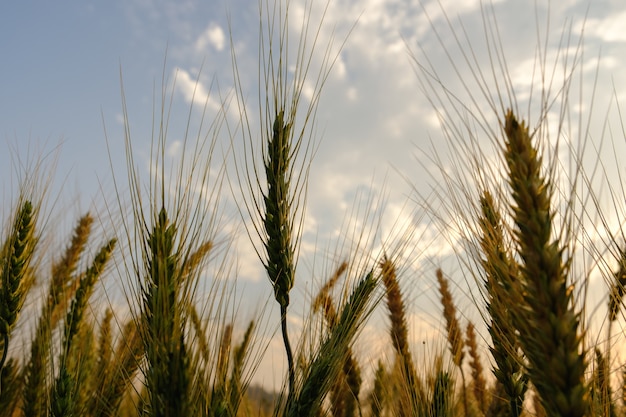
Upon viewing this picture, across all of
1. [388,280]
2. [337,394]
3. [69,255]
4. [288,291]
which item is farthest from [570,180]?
[69,255]

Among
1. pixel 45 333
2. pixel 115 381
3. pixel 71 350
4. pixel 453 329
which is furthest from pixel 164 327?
pixel 453 329

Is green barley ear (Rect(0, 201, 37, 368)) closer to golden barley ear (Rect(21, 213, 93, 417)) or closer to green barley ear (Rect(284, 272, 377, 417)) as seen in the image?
golden barley ear (Rect(21, 213, 93, 417))

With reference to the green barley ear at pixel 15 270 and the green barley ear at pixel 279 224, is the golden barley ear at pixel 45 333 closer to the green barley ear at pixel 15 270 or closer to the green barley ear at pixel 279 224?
the green barley ear at pixel 15 270

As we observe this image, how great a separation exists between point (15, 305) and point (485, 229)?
199 cm

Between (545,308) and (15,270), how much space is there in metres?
2.23

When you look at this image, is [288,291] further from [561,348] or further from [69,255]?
[69,255]

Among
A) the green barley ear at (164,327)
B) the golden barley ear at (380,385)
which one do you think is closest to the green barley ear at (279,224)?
the green barley ear at (164,327)

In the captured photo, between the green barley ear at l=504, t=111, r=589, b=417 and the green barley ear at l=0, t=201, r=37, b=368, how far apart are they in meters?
2.08

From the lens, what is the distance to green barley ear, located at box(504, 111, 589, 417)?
50.4 inches

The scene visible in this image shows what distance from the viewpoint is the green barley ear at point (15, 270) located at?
2426 millimetres

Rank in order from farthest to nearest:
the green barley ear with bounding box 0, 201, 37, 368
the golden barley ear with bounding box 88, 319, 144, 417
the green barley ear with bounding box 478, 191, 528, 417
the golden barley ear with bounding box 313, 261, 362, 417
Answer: the golden barley ear with bounding box 313, 261, 362, 417, the golden barley ear with bounding box 88, 319, 144, 417, the green barley ear with bounding box 0, 201, 37, 368, the green barley ear with bounding box 478, 191, 528, 417

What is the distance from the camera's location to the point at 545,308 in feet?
4.31

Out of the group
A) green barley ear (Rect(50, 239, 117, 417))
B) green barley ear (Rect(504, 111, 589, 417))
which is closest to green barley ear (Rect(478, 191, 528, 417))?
green barley ear (Rect(504, 111, 589, 417))

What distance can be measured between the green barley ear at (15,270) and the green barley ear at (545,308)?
2085mm
